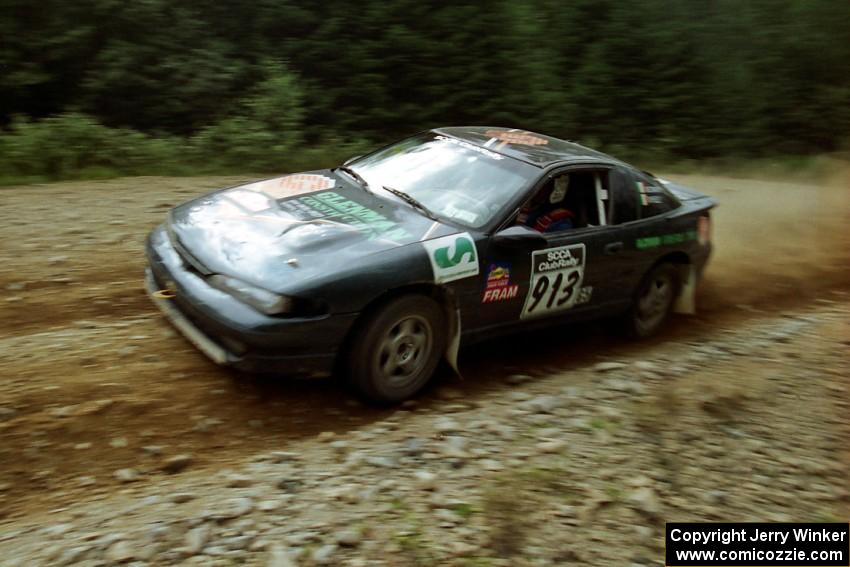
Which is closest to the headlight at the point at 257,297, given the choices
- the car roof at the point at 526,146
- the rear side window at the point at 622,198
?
the car roof at the point at 526,146

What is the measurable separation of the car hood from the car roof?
3.11 ft

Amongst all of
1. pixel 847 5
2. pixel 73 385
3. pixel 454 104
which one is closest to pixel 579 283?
pixel 73 385

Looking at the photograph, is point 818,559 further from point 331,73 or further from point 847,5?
point 847,5

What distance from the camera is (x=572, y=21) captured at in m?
13.3

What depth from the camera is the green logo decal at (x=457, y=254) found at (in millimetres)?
4820

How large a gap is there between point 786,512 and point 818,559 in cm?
36

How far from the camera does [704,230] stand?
22.3ft

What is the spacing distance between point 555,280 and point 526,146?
1.07m

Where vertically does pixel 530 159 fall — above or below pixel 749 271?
above

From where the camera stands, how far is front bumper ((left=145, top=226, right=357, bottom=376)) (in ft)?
14.2

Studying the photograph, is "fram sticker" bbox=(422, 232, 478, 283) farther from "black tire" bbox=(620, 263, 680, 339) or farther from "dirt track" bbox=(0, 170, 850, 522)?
"black tire" bbox=(620, 263, 680, 339)

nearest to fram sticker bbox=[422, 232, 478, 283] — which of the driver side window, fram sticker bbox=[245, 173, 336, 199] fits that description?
the driver side window

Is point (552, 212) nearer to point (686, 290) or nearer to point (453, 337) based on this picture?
point (453, 337)

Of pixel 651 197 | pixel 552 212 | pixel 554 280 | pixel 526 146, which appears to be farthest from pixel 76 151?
pixel 651 197
